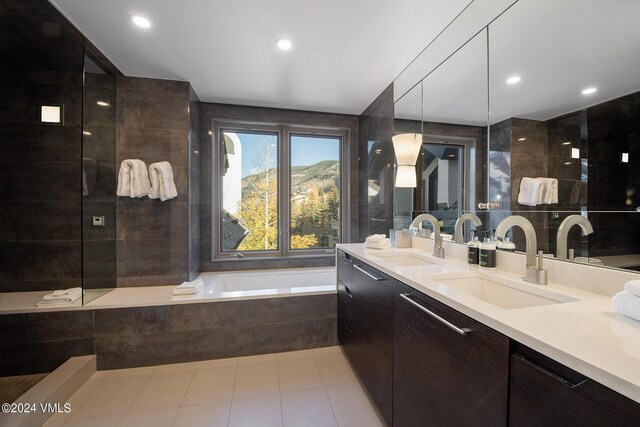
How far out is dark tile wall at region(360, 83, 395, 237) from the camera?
2.70 meters

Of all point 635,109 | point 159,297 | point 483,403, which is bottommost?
point 159,297

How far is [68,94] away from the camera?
8.07ft

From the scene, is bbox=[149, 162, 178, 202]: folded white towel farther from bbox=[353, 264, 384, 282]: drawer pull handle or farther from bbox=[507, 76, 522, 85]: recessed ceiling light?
bbox=[507, 76, 522, 85]: recessed ceiling light

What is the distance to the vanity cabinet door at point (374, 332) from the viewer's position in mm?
1313

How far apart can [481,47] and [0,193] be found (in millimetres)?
4142

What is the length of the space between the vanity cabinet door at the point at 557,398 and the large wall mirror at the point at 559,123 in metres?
0.66

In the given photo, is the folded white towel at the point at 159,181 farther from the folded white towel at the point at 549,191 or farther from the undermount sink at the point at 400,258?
the folded white towel at the point at 549,191

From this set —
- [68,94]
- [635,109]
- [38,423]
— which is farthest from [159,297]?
[635,109]

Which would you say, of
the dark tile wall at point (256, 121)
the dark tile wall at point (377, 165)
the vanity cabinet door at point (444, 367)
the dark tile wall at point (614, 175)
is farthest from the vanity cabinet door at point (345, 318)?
the dark tile wall at point (614, 175)

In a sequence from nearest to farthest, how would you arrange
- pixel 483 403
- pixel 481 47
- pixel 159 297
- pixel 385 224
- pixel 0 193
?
pixel 483 403
pixel 481 47
pixel 159 297
pixel 0 193
pixel 385 224

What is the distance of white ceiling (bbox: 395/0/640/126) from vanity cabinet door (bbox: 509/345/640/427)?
103cm

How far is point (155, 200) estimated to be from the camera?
100 inches

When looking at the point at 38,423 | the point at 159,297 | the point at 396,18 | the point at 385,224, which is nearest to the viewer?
the point at 38,423

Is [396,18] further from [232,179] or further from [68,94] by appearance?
[68,94]
